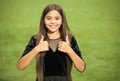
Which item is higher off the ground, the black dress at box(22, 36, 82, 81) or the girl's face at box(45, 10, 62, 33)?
the girl's face at box(45, 10, 62, 33)

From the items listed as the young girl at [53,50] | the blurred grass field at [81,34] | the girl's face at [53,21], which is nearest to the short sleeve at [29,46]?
the young girl at [53,50]

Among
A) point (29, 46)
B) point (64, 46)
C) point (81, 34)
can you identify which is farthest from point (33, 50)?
point (81, 34)

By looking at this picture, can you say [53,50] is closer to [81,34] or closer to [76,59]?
[76,59]

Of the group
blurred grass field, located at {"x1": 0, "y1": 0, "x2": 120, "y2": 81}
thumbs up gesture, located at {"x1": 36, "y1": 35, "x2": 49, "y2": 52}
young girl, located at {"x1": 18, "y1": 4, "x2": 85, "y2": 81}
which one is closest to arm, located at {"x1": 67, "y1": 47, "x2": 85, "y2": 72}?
young girl, located at {"x1": 18, "y1": 4, "x2": 85, "y2": 81}

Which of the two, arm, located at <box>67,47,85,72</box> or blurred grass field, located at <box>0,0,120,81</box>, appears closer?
arm, located at <box>67,47,85,72</box>

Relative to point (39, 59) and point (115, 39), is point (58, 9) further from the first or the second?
point (115, 39)

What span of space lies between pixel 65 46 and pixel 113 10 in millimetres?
1612

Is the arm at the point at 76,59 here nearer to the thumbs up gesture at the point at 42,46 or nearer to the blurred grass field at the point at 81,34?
the thumbs up gesture at the point at 42,46

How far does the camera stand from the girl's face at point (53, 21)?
210 cm

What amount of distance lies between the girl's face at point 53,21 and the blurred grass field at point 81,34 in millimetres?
971

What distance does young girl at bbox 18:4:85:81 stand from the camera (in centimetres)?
205

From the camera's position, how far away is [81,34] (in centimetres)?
364

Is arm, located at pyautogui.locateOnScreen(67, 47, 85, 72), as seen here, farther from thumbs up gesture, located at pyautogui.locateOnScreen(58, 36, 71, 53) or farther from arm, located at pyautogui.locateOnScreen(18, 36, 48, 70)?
arm, located at pyautogui.locateOnScreen(18, 36, 48, 70)

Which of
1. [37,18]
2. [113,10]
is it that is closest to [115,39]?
[113,10]
